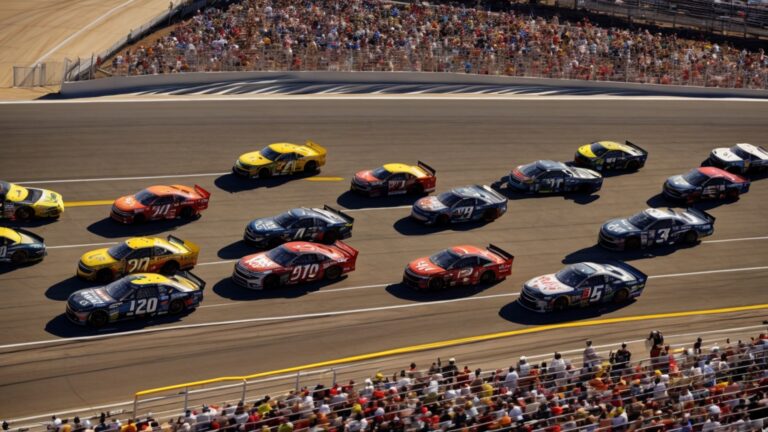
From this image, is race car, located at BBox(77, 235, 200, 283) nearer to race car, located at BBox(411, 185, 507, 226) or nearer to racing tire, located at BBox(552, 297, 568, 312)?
race car, located at BBox(411, 185, 507, 226)

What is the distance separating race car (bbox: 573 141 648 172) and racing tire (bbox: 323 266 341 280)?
1491cm

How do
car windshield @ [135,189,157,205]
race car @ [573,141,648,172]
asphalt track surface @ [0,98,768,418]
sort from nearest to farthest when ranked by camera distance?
asphalt track surface @ [0,98,768,418]
car windshield @ [135,189,157,205]
race car @ [573,141,648,172]

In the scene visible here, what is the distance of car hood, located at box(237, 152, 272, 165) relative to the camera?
138 ft

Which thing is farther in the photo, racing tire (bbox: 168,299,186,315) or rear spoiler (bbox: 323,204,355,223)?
rear spoiler (bbox: 323,204,355,223)

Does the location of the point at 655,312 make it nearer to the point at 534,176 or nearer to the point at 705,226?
the point at 705,226

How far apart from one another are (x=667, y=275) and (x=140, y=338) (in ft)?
57.6

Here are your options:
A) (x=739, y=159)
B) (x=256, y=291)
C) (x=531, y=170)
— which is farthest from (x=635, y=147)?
(x=256, y=291)

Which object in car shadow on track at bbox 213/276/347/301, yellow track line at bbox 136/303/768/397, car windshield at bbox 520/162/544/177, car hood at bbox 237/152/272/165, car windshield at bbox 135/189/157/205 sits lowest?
yellow track line at bbox 136/303/768/397

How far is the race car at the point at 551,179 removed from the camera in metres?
42.2

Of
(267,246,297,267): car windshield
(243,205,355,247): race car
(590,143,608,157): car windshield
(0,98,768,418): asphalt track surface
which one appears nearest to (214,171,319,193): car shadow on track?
(0,98,768,418): asphalt track surface

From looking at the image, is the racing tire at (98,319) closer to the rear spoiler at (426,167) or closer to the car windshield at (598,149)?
the rear spoiler at (426,167)

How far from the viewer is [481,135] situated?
48500 millimetres

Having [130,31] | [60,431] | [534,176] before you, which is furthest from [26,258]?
[130,31]

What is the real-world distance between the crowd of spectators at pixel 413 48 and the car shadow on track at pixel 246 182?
1116 centimetres
